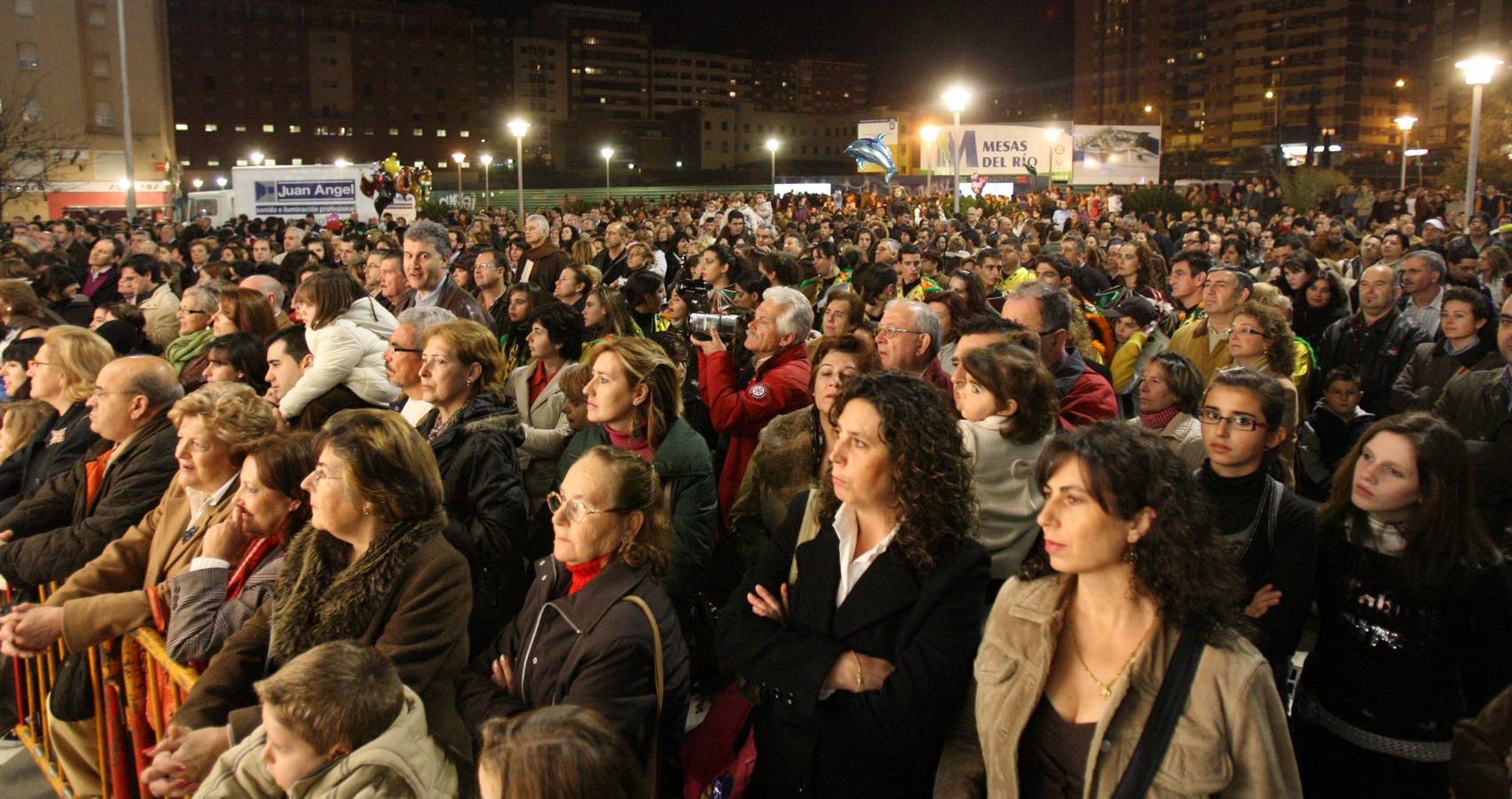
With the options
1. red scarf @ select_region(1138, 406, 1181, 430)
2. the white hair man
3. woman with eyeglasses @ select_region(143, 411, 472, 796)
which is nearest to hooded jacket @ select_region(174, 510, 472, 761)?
woman with eyeglasses @ select_region(143, 411, 472, 796)

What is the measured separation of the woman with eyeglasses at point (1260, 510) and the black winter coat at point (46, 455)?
4.75 metres

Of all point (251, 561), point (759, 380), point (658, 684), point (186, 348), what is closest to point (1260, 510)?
point (658, 684)

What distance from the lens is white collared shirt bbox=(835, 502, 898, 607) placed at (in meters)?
2.77

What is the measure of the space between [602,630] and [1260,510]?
202cm

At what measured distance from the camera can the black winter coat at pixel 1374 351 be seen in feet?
22.7

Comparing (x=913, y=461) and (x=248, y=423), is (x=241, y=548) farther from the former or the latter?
(x=913, y=461)

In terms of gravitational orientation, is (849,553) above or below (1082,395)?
below

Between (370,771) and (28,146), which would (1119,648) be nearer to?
A: (370,771)

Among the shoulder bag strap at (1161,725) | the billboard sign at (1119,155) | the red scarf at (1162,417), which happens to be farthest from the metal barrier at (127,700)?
the billboard sign at (1119,155)

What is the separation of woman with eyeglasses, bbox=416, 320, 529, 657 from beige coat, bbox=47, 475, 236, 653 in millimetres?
810

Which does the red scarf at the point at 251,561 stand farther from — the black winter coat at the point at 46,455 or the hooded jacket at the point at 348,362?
the hooded jacket at the point at 348,362

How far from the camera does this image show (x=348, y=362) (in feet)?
18.1

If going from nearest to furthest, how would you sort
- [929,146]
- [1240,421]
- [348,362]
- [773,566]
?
[773,566]
[1240,421]
[348,362]
[929,146]

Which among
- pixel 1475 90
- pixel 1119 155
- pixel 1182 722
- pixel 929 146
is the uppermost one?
pixel 929 146
